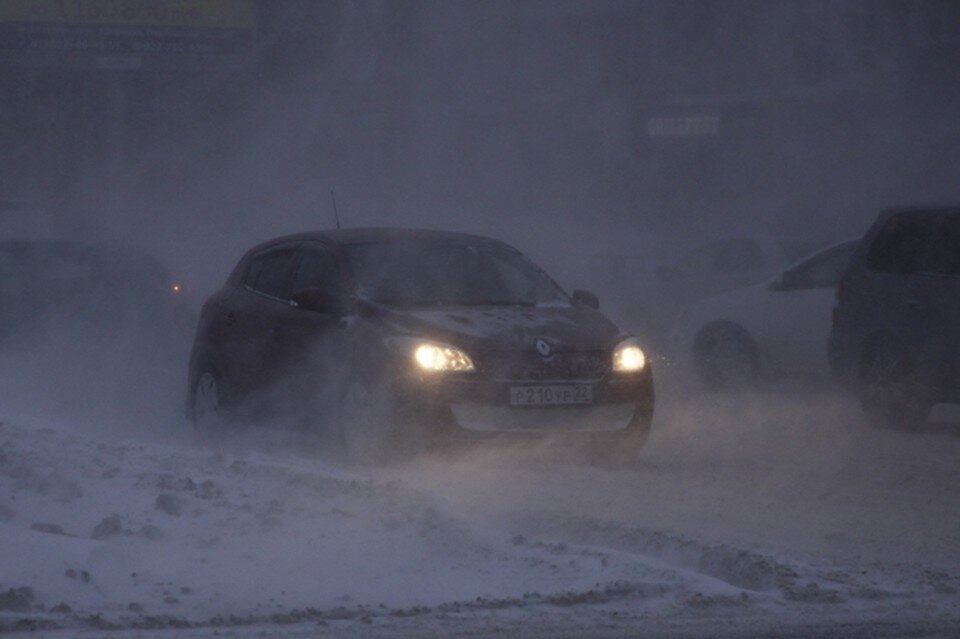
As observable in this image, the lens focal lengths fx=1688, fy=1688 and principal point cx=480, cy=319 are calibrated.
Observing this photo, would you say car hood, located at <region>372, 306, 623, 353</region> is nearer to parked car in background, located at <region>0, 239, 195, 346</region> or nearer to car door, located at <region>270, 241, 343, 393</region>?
car door, located at <region>270, 241, 343, 393</region>

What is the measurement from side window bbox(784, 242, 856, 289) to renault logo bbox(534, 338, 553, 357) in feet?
17.7

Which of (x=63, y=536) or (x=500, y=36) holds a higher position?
(x=500, y=36)

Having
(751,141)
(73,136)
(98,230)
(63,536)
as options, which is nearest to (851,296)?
(63,536)

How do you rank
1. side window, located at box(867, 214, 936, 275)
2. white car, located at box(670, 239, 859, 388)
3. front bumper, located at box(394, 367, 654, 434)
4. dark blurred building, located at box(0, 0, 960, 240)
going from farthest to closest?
dark blurred building, located at box(0, 0, 960, 240), white car, located at box(670, 239, 859, 388), side window, located at box(867, 214, 936, 275), front bumper, located at box(394, 367, 654, 434)

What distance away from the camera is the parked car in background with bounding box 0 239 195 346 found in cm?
1536

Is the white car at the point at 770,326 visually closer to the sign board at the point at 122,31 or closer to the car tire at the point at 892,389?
the car tire at the point at 892,389

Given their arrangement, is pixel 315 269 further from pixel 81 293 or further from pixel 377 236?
pixel 81 293

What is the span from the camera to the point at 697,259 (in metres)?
19.5

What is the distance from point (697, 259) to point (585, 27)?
23833 millimetres

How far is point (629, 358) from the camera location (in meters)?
9.26

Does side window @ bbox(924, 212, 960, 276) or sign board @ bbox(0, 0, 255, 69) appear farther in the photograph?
sign board @ bbox(0, 0, 255, 69)

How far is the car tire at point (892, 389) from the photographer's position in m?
11.1

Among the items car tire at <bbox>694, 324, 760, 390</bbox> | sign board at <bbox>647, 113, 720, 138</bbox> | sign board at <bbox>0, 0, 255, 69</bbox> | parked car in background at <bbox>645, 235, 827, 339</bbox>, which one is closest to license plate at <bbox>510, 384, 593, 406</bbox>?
car tire at <bbox>694, 324, 760, 390</bbox>

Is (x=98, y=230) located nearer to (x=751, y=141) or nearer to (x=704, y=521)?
(x=751, y=141)
